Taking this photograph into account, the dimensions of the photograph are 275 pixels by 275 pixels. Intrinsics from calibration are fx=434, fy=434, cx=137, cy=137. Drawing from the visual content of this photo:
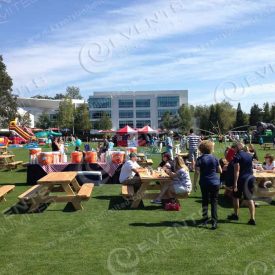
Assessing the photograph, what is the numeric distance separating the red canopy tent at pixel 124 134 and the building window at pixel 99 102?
2800 inches

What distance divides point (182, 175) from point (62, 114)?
84326 millimetres

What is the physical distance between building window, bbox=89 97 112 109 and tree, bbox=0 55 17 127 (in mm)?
46329

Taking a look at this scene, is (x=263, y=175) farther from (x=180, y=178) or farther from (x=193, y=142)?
(x=193, y=142)

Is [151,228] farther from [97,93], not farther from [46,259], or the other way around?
[97,93]

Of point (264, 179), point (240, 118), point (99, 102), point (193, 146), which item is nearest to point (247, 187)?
point (264, 179)

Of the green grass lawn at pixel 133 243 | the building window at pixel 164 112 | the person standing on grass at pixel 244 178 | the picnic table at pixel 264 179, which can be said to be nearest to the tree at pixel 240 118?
the building window at pixel 164 112

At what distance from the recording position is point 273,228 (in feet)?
25.6

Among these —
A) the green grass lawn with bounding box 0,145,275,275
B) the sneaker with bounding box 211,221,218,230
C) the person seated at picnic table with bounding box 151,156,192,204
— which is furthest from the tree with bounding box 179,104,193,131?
the sneaker with bounding box 211,221,218,230

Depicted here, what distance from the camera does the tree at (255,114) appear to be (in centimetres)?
8419

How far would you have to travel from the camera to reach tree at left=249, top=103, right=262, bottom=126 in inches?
3314

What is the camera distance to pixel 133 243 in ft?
22.5

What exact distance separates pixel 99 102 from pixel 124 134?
7393 centimetres

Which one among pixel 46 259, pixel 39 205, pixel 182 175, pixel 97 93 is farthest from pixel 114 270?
pixel 97 93

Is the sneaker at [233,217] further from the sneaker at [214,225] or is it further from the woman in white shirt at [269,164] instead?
the woman in white shirt at [269,164]
